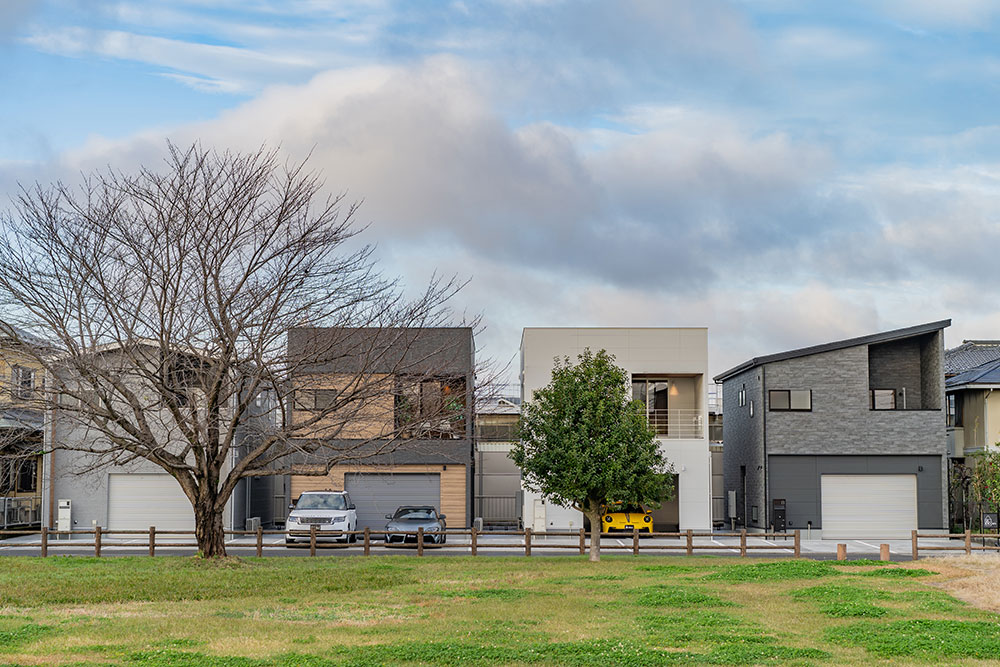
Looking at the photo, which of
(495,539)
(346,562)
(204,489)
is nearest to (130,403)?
(204,489)

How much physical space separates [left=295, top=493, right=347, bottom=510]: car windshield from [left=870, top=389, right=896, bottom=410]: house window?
2192cm

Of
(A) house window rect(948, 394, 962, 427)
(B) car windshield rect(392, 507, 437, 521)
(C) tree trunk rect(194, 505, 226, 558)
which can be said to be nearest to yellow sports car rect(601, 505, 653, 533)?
(B) car windshield rect(392, 507, 437, 521)

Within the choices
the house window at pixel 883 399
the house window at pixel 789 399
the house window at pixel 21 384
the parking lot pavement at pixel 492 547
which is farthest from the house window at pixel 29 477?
the house window at pixel 883 399

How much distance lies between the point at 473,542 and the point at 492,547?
4.11m

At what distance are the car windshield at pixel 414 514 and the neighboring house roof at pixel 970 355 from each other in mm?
26557

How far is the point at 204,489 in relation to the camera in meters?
25.0

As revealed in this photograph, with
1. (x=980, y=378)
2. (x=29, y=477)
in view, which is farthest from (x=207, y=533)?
(x=980, y=378)

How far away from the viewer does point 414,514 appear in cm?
3662

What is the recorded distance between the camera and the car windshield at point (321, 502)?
120ft

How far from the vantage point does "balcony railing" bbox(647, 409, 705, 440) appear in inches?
1698

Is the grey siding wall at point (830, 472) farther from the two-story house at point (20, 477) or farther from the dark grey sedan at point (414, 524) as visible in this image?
the two-story house at point (20, 477)

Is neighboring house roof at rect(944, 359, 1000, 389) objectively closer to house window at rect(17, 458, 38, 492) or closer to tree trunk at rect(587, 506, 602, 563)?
tree trunk at rect(587, 506, 602, 563)

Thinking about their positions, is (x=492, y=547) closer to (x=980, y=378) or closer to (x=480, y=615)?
(x=480, y=615)

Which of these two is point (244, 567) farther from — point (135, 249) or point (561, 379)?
point (561, 379)
